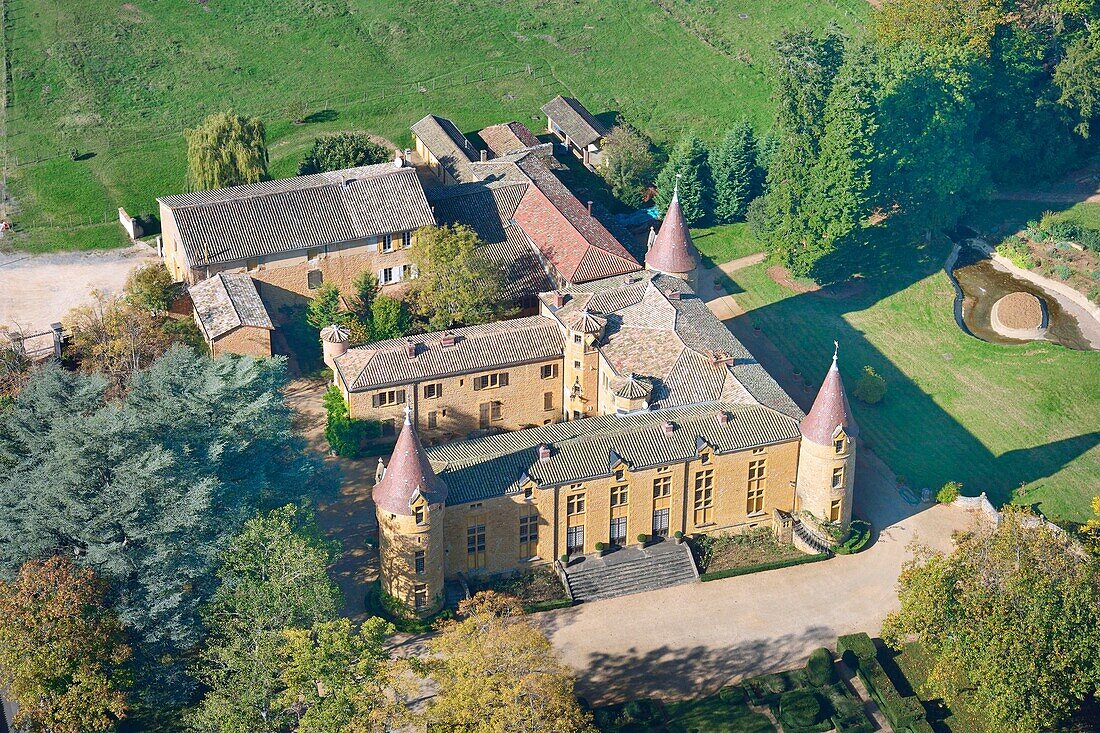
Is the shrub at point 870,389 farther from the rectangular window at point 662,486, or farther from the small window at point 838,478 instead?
the rectangular window at point 662,486

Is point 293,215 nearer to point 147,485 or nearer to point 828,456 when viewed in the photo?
point 147,485

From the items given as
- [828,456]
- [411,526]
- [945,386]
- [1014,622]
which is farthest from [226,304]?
[1014,622]

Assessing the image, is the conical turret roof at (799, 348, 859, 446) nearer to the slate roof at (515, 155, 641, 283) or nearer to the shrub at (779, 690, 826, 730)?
the shrub at (779, 690, 826, 730)

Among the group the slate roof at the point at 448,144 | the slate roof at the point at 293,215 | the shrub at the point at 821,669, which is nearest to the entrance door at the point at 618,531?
the shrub at the point at 821,669

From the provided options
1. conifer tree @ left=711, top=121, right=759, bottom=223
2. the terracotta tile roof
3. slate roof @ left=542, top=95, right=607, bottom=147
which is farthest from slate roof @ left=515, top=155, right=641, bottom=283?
slate roof @ left=542, top=95, right=607, bottom=147

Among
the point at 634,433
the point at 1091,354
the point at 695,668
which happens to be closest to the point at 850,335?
the point at 1091,354
